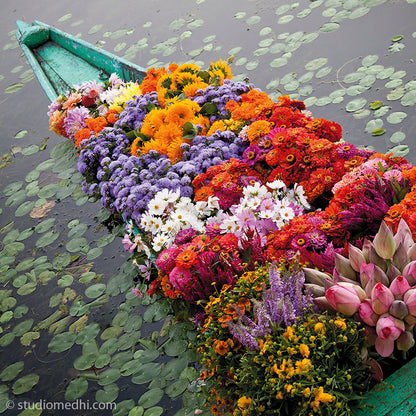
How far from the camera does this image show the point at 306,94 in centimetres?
374

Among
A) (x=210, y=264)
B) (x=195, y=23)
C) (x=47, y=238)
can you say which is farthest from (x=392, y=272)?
(x=195, y=23)

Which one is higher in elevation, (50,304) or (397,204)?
(397,204)

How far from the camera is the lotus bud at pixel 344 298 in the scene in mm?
1421

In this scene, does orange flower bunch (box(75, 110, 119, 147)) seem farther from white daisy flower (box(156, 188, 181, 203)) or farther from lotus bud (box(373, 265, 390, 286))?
lotus bud (box(373, 265, 390, 286))

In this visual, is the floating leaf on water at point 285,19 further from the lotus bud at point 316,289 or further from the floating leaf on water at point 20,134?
the lotus bud at point 316,289

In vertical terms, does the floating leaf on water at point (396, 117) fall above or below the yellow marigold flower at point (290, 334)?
below

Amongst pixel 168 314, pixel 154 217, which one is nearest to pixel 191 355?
pixel 168 314

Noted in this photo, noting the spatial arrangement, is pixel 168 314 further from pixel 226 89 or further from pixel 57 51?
pixel 57 51

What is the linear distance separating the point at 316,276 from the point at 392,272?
24 centimetres

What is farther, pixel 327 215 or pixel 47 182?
pixel 47 182

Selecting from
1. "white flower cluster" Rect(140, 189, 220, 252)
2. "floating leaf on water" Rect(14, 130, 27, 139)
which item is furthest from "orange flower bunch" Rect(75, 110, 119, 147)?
"floating leaf on water" Rect(14, 130, 27, 139)

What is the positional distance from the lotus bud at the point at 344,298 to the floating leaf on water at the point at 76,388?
1.53m

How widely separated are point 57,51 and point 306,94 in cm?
238

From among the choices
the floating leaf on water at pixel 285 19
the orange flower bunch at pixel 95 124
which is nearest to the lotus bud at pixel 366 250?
the orange flower bunch at pixel 95 124
